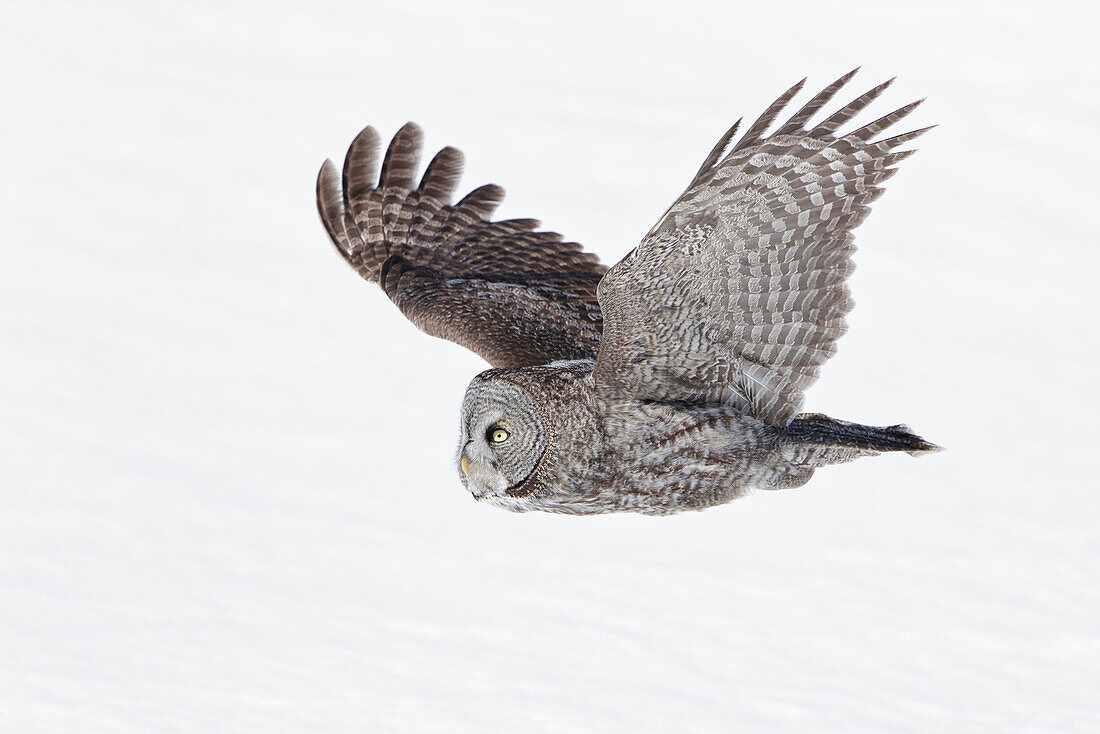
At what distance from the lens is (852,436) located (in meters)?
6.30

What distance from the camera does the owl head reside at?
5.98 meters

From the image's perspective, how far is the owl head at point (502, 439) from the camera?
235 inches

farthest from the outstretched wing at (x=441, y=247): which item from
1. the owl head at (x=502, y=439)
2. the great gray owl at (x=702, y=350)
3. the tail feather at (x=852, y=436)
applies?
the tail feather at (x=852, y=436)

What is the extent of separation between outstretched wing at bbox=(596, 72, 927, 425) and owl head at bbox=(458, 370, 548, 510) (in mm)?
344

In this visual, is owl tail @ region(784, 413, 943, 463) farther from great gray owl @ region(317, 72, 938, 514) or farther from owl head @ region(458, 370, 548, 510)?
owl head @ region(458, 370, 548, 510)

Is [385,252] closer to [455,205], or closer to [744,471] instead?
[455,205]

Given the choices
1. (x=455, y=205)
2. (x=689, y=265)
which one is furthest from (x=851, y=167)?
(x=455, y=205)

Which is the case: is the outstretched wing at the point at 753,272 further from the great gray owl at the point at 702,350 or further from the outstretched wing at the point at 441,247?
the outstretched wing at the point at 441,247

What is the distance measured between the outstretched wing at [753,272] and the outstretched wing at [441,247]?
4.90ft

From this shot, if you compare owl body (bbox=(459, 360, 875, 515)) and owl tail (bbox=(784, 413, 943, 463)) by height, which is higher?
owl tail (bbox=(784, 413, 943, 463))

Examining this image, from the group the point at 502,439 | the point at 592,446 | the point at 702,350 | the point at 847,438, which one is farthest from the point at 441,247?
the point at 847,438

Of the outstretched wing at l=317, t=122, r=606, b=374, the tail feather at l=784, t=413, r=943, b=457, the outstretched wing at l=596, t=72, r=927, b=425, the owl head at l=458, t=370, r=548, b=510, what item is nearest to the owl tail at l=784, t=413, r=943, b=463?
the tail feather at l=784, t=413, r=943, b=457

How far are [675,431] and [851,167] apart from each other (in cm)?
137

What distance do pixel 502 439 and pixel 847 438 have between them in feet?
5.05
